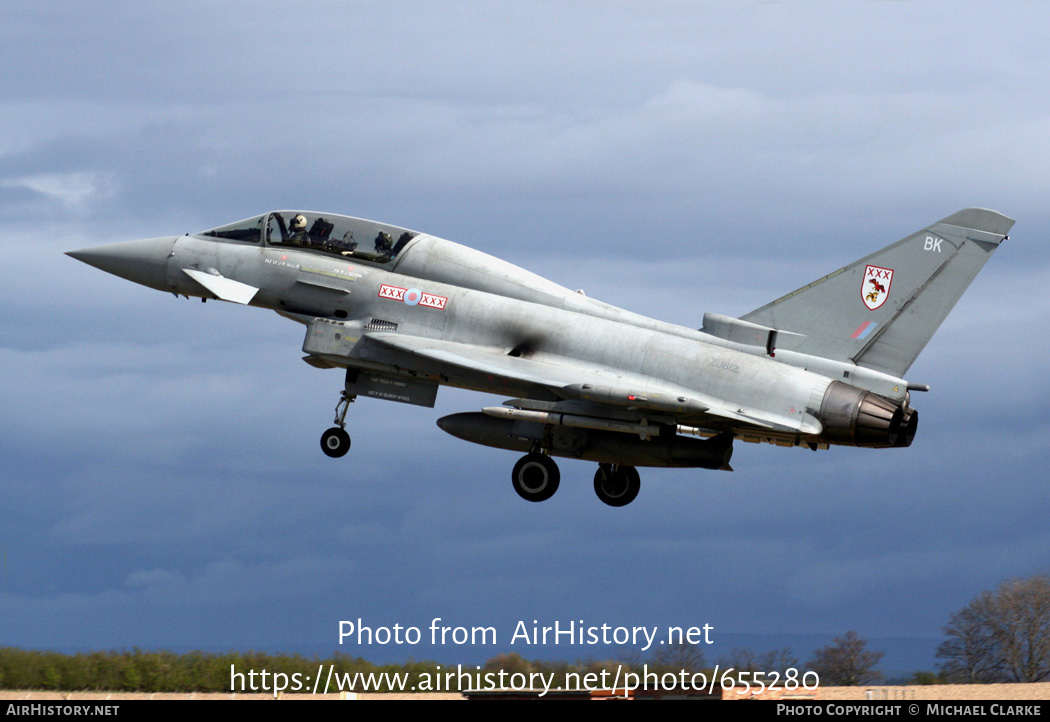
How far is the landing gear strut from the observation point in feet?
80.6

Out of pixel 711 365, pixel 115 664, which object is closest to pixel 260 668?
pixel 115 664

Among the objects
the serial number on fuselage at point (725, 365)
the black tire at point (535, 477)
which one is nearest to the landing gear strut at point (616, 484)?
the black tire at point (535, 477)

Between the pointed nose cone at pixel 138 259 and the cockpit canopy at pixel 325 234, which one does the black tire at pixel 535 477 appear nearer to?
the cockpit canopy at pixel 325 234

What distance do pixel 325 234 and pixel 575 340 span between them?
4961 mm

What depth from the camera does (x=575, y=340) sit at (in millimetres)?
22422

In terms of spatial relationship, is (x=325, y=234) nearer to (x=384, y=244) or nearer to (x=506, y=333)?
(x=384, y=244)

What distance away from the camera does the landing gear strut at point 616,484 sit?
24.6 m

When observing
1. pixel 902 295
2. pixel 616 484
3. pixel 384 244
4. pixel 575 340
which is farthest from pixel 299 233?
pixel 902 295

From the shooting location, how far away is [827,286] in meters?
22.2

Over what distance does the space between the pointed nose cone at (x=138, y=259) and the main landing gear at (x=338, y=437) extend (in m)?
3.98
